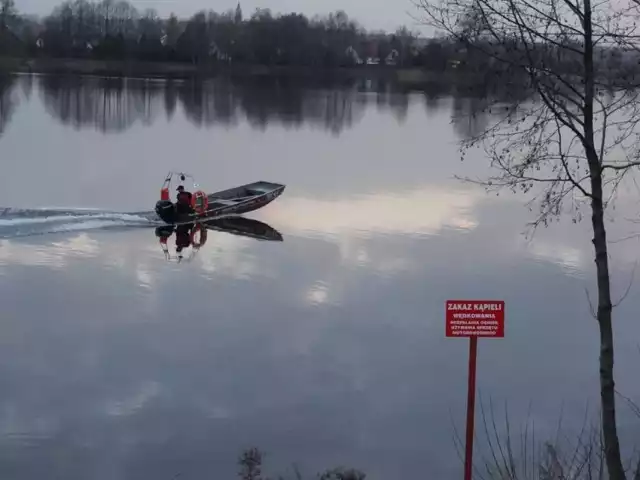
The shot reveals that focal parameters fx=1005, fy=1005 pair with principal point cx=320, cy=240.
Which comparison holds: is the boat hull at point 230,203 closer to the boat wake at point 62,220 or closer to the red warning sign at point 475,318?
the boat wake at point 62,220

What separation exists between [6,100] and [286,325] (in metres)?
44.9

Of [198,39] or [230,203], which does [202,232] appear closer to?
[230,203]

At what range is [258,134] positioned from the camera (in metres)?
44.6

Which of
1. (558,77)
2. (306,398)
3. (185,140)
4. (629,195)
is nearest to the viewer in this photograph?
(558,77)

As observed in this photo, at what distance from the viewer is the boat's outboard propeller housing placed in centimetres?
2398

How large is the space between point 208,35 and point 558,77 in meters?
102

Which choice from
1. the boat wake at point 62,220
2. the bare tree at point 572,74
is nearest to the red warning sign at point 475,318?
the bare tree at point 572,74

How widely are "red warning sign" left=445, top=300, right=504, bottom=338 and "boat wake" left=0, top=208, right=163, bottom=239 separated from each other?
16842 mm

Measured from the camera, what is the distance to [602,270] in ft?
21.2

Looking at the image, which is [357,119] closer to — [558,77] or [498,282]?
[498,282]

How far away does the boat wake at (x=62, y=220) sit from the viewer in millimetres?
22500

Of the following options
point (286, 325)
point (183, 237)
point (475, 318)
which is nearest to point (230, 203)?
point (183, 237)

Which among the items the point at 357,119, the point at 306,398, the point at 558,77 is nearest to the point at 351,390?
the point at 306,398

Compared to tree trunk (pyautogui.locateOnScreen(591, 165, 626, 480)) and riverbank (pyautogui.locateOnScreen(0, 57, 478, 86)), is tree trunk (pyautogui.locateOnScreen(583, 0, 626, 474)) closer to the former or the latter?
Answer: tree trunk (pyautogui.locateOnScreen(591, 165, 626, 480))
